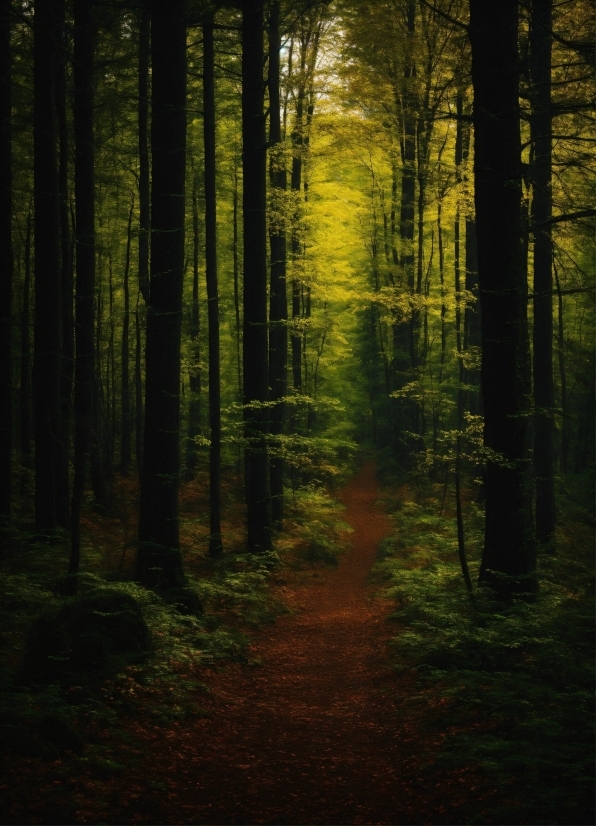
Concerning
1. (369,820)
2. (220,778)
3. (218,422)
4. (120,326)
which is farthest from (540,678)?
(120,326)

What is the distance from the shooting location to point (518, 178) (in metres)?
8.47

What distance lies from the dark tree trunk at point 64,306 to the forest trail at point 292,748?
6.31 meters

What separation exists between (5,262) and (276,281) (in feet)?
20.8

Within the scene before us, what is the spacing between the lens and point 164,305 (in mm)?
10227

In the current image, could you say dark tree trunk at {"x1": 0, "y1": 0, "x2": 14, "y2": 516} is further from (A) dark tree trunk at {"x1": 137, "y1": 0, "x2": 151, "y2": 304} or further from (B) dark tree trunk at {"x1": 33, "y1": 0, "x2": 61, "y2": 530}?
(A) dark tree trunk at {"x1": 137, "y1": 0, "x2": 151, "y2": 304}

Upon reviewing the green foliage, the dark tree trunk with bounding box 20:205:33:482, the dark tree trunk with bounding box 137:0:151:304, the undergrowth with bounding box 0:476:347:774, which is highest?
the dark tree trunk with bounding box 137:0:151:304

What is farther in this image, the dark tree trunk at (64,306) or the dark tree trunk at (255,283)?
the dark tree trunk at (255,283)

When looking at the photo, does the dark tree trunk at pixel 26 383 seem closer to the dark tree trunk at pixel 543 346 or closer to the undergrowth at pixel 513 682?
the undergrowth at pixel 513 682

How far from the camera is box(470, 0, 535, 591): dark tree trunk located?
8391 mm

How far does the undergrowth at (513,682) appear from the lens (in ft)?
14.7

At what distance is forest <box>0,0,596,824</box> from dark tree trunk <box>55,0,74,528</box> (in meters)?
0.08

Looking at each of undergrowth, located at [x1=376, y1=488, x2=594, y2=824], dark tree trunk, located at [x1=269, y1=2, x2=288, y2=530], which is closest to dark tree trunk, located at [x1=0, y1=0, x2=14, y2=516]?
dark tree trunk, located at [x1=269, y1=2, x2=288, y2=530]

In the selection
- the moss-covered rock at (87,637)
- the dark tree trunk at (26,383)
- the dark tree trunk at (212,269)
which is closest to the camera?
the moss-covered rock at (87,637)

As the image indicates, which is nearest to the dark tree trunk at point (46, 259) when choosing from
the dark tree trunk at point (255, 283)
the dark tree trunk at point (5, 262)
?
the dark tree trunk at point (5, 262)
